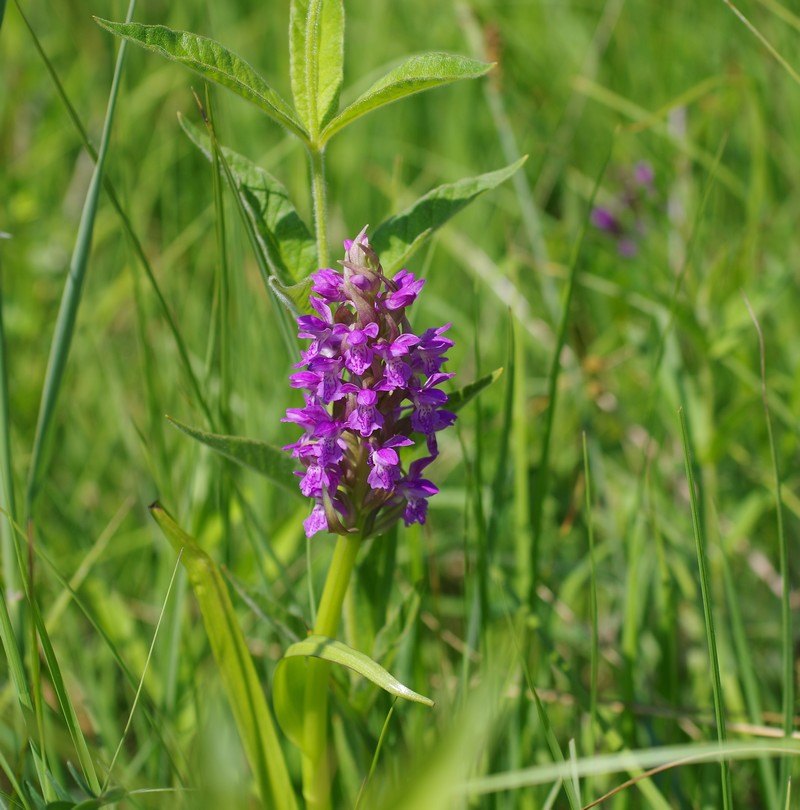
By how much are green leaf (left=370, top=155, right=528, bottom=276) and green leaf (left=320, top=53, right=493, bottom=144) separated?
0.17 meters

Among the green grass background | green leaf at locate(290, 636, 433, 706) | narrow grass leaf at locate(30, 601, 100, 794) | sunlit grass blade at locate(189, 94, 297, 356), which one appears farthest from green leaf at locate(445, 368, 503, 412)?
narrow grass leaf at locate(30, 601, 100, 794)

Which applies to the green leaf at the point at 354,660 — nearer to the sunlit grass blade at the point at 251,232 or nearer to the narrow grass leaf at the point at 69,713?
the narrow grass leaf at the point at 69,713

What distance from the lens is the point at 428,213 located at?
5.15 feet

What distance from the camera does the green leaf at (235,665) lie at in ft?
4.84

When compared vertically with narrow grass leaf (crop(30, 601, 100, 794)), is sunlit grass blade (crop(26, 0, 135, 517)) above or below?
above

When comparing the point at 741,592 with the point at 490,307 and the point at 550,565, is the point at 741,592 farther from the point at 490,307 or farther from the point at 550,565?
the point at 490,307

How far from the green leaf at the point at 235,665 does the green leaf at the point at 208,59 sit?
68 centimetres

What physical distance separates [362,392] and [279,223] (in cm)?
41

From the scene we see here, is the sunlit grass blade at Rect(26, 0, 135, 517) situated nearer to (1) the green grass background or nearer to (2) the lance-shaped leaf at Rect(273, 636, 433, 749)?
(1) the green grass background

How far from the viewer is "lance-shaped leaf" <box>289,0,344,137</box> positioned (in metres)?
1.54

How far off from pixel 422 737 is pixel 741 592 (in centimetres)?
148

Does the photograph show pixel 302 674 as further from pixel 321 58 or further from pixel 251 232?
pixel 321 58

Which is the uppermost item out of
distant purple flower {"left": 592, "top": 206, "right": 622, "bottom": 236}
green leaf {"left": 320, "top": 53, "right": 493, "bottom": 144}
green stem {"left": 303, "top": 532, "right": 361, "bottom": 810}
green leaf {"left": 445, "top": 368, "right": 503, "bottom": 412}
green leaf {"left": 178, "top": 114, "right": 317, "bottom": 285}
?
green leaf {"left": 320, "top": 53, "right": 493, "bottom": 144}

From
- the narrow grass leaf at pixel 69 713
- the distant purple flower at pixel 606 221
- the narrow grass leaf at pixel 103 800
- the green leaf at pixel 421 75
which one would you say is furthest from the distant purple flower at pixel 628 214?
the narrow grass leaf at pixel 103 800
